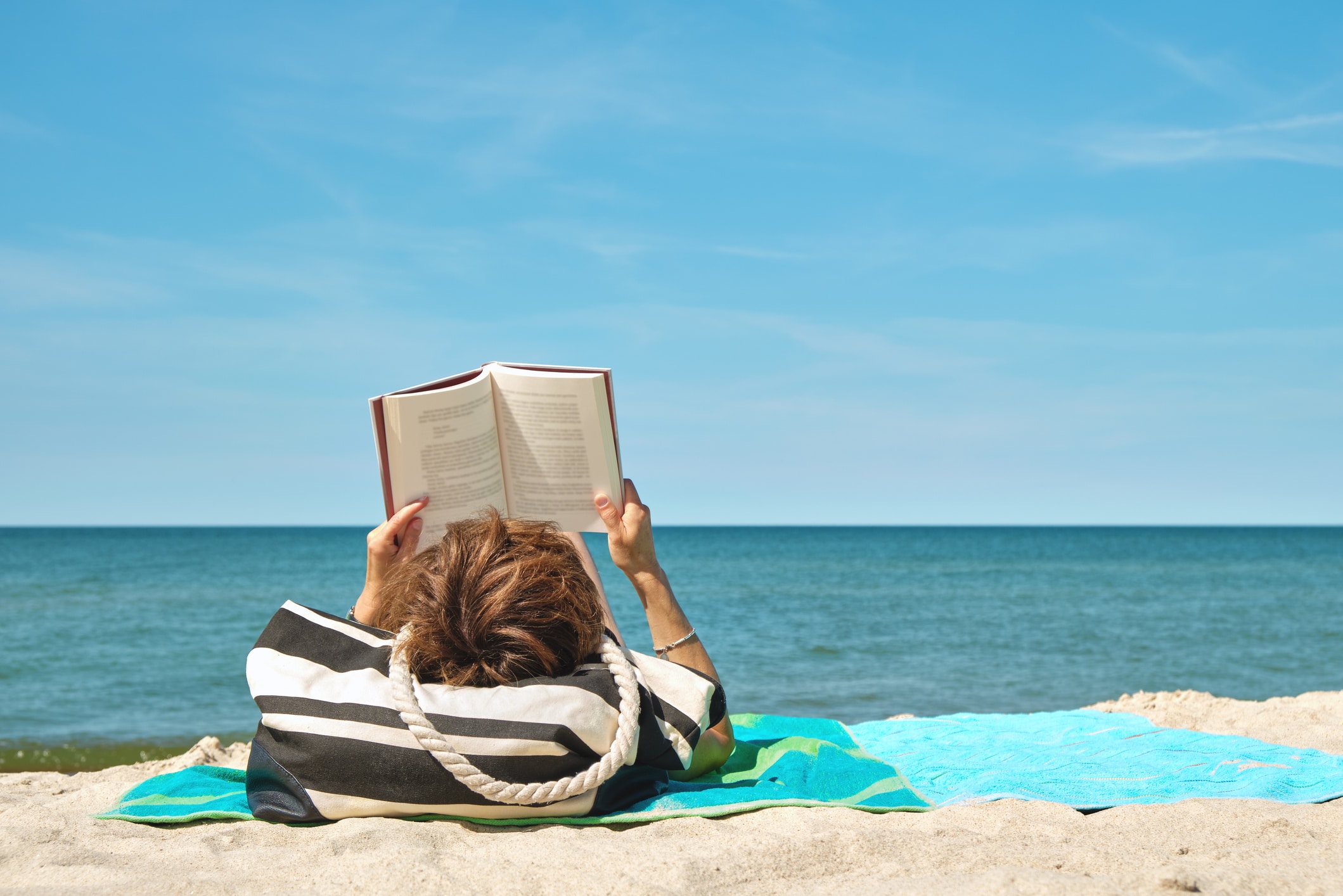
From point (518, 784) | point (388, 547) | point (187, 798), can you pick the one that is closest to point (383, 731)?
point (518, 784)

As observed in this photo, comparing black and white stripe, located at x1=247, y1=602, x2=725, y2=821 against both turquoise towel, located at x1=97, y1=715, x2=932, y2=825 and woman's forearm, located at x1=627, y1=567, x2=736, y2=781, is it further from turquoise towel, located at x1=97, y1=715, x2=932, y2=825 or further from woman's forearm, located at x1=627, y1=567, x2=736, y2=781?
woman's forearm, located at x1=627, y1=567, x2=736, y2=781

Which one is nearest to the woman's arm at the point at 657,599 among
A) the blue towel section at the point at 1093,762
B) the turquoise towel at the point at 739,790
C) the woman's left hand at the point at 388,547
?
the turquoise towel at the point at 739,790

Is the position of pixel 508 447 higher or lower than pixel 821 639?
higher

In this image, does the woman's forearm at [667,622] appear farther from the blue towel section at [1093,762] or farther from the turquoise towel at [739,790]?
the blue towel section at [1093,762]

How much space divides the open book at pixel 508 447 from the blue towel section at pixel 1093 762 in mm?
1700

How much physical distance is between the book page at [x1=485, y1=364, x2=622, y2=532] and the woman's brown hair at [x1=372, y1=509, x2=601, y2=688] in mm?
625

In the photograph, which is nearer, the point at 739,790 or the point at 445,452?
the point at 739,790

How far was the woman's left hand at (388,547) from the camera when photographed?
10.6 feet

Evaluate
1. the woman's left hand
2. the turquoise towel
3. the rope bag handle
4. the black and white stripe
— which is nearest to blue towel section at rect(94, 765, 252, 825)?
A: the turquoise towel

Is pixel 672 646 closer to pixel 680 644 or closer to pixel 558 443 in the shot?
pixel 680 644

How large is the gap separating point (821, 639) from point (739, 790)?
1274 cm

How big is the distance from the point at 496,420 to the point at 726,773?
163 centimetres

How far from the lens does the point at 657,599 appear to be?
3.30 m

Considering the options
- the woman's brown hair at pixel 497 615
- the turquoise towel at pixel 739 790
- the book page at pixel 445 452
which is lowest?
the turquoise towel at pixel 739 790
